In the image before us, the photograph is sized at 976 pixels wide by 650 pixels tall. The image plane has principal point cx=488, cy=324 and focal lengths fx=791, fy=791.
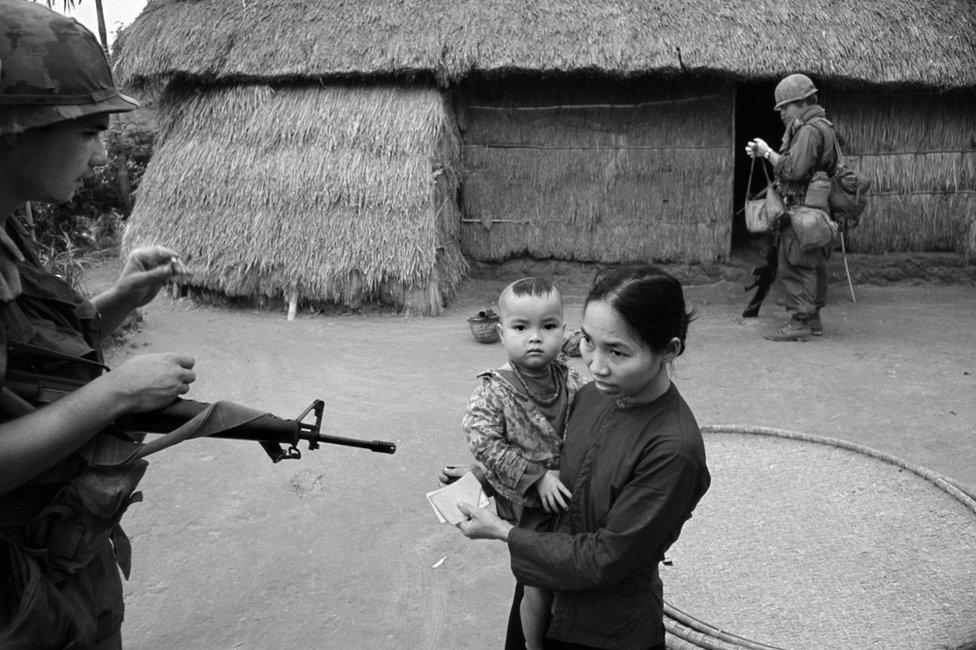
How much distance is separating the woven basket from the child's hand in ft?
14.2

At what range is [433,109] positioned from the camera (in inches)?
290

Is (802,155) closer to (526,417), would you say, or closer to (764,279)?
(764,279)

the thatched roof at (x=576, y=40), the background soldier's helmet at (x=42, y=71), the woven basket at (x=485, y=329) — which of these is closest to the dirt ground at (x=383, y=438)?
the woven basket at (x=485, y=329)

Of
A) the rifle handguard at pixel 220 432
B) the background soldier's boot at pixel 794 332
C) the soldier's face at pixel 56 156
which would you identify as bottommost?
the background soldier's boot at pixel 794 332

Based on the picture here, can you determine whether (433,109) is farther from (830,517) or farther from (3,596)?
(3,596)

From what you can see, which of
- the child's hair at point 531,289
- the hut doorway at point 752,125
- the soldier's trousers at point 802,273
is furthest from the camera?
the hut doorway at point 752,125

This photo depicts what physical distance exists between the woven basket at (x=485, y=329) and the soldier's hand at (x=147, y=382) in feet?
A: 15.4

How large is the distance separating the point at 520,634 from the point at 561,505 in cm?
51

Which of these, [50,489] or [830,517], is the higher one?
[50,489]

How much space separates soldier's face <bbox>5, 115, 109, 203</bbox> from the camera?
1.45 m

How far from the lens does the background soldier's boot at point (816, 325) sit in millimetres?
6191

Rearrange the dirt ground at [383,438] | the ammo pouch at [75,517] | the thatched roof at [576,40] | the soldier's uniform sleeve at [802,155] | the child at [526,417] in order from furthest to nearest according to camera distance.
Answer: the thatched roof at [576,40], the soldier's uniform sleeve at [802,155], the dirt ground at [383,438], the child at [526,417], the ammo pouch at [75,517]

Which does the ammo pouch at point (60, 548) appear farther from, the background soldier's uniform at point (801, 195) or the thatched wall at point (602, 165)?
the thatched wall at point (602, 165)

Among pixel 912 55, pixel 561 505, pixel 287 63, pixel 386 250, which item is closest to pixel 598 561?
pixel 561 505
